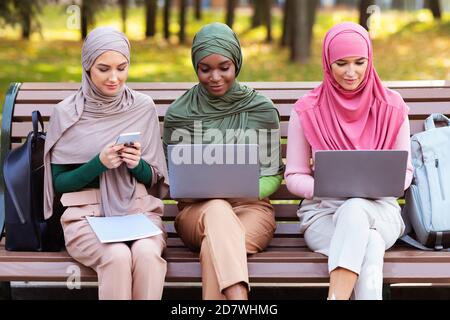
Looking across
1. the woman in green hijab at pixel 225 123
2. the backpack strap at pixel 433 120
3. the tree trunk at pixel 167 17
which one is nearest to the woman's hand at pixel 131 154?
the woman in green hijab at pixel 225 123

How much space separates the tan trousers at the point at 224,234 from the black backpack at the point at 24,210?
0.64 meters

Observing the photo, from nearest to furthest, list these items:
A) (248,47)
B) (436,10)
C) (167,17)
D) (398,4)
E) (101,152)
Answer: (101,152), (248,47), (167,17), (436,10), (398,4)

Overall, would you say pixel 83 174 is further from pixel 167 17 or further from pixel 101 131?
pixel 167 17

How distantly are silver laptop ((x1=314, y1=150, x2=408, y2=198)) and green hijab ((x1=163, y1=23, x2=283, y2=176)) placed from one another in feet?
1.54

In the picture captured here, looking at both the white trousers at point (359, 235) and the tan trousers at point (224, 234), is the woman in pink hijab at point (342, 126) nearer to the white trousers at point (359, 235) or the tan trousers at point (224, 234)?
the white trousers at point (359, 235)

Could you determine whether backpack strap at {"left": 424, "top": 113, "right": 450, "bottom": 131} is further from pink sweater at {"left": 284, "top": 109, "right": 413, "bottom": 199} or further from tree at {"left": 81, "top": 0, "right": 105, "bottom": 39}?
tree at {"left": 81, "top": 0, "right": 105, "bottom": 39}

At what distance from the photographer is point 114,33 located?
389 cm

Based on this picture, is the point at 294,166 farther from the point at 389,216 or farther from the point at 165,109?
the point at 165,109

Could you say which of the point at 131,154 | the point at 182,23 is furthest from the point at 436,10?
the point at 131,154

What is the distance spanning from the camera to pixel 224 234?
A: 3.58m

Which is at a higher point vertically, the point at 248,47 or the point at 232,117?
the point at 248,47

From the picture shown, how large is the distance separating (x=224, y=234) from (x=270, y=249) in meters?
0.54

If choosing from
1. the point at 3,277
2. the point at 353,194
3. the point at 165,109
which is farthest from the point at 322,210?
the point at 3,277

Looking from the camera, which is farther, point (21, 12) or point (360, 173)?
point (21, 12)
